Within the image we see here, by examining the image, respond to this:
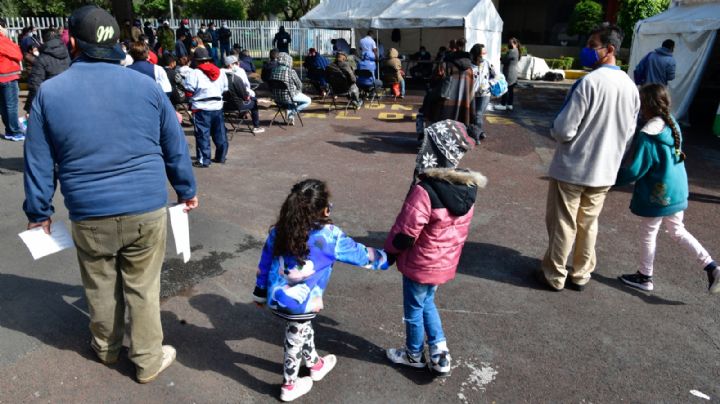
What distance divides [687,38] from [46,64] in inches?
497

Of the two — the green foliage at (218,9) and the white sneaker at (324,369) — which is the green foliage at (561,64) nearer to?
the white sneaker at (324,369)

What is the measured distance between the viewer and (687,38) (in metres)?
11.8

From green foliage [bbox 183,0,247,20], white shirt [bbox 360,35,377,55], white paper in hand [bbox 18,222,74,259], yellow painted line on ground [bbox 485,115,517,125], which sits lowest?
yellow painted line on ground [bbox 485,115,517,125]

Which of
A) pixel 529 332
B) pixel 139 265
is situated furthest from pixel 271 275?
pixel 529 332

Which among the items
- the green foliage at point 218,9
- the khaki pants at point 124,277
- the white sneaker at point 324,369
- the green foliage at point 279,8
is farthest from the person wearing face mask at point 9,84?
the green foliage at point 218,9

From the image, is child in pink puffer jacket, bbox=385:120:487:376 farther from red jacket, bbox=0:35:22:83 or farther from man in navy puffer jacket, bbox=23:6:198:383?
red jacket, bbox=0:35:22:83

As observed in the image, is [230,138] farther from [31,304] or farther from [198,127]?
[31,304]

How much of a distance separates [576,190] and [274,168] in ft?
15.2

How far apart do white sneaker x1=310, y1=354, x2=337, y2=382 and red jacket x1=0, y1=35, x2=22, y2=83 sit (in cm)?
773

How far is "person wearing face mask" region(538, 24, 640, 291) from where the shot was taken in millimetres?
3951

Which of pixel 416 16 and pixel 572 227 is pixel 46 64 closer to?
pixel 572 227

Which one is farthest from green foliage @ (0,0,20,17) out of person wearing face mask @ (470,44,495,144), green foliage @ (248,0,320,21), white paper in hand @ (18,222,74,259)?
white paper in hand @ (18,222,74,259)

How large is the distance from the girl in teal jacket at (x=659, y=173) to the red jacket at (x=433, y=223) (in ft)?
6.33

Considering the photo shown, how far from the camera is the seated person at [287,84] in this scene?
988 cm
